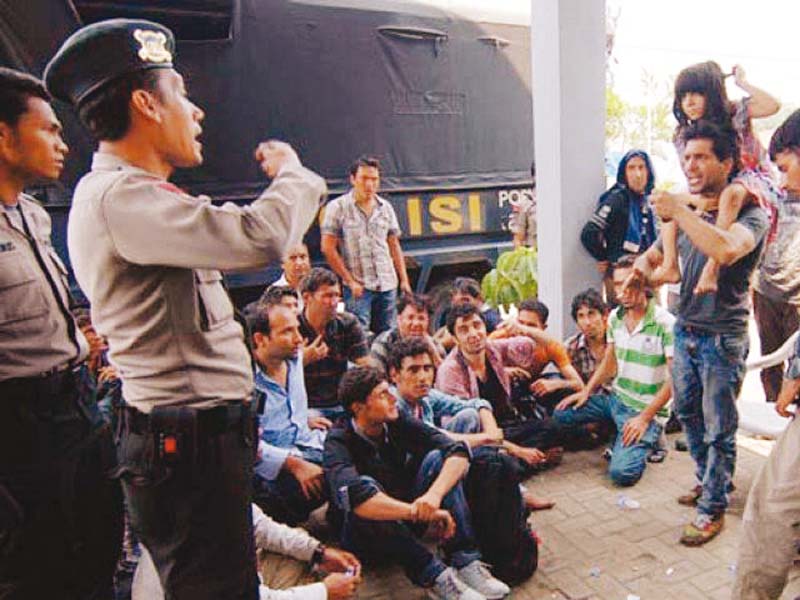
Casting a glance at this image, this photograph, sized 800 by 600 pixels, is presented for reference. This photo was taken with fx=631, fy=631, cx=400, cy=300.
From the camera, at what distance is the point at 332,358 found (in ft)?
12.0

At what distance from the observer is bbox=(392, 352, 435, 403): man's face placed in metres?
3.02

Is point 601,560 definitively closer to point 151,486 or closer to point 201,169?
point 151,486

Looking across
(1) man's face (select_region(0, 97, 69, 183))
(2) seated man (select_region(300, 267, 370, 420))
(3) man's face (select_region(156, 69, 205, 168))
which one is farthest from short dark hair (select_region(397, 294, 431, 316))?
(3) man's face (select_region(156, 69, 205, 168))

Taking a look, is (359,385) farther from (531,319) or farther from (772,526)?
(531,319)

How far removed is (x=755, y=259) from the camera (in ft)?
8.54

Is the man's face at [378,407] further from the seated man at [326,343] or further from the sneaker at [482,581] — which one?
the seated man at [326,343]

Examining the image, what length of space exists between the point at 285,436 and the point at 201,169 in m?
2.35

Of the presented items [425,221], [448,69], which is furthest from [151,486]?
[448,69]

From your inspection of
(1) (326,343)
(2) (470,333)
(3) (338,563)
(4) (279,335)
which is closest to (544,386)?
(2) (470,333)

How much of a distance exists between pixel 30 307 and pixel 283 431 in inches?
61.2

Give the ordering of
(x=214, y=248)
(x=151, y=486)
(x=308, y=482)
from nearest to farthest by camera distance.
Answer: (x=214, y=248), (x=151, y=486), (x=308, y=482)

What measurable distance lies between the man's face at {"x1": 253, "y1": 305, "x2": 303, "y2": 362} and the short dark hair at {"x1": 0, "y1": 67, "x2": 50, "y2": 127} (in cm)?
138

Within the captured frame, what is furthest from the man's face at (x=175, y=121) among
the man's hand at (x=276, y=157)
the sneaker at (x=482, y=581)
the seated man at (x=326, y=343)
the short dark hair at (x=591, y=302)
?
the short dark hair at (x=591, y=302)

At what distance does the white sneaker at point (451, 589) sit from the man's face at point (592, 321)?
2.01 metres
